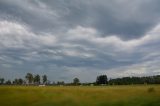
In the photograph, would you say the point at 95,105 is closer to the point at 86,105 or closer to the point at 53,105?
the point at 86,105

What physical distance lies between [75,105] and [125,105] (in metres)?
9.66

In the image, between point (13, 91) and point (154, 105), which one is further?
point (13, 91)

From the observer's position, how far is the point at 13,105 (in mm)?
51062

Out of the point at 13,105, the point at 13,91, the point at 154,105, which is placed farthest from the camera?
the point at 13,91

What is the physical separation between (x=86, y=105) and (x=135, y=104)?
935cm

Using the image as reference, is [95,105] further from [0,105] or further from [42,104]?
[0,105]

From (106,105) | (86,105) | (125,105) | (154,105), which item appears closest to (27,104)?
(86,105)

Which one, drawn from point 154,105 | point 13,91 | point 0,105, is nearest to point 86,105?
point 154,105

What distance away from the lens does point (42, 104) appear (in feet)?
169

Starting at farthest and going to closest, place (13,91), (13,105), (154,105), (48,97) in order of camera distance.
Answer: (13,91) → (48,97) → (13,105) → (154,105)

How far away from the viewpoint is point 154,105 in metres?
47.9

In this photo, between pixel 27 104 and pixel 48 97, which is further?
pixel 48 97

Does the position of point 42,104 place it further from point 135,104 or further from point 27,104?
point 135,104

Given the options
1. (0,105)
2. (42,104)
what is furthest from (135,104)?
(0,105)
